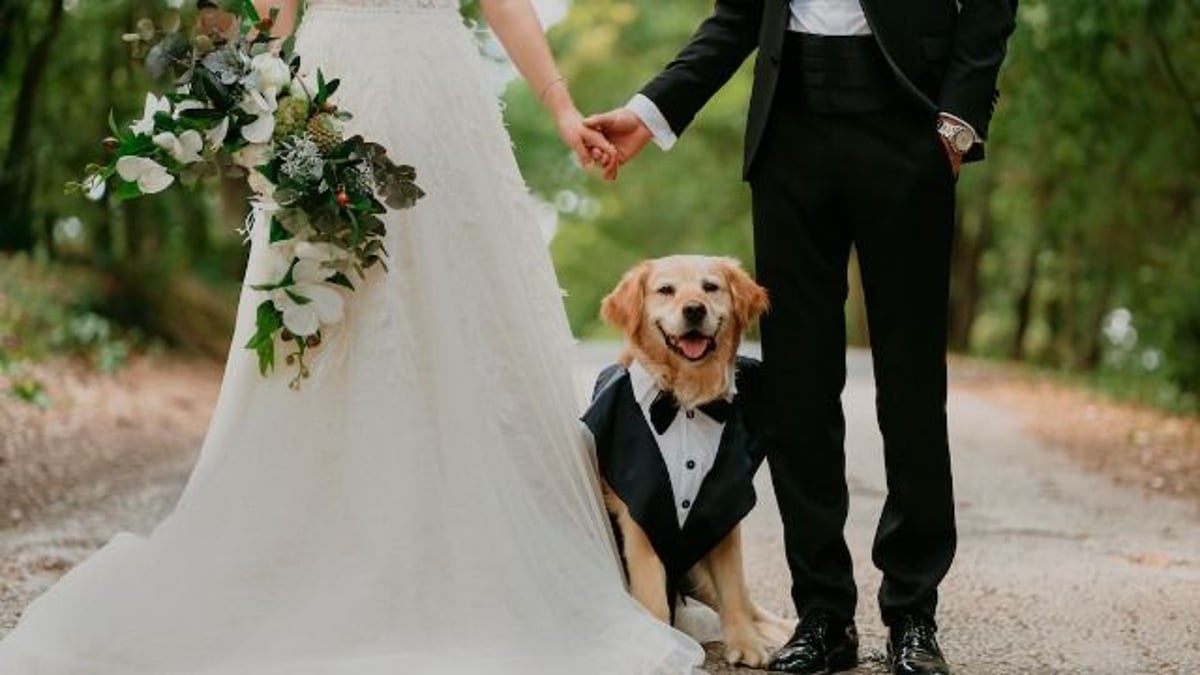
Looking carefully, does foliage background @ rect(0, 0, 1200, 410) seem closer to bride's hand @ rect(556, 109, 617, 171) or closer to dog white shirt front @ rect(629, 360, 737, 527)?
bride's hand @ rect(556, 109, 617, 171)

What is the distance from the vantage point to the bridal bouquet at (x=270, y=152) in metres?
4.17

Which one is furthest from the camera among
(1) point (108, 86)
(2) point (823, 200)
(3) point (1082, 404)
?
(3) point (1082, 404)

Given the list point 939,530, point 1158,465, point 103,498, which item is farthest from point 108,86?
point 939,530

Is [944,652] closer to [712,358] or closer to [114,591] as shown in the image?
[712,358]

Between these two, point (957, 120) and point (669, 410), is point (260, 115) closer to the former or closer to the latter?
point (669, 410)

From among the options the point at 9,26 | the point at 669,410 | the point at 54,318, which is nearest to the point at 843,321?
the point at 669,410

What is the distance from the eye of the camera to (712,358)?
4730 mm

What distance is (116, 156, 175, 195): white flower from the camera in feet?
13.7

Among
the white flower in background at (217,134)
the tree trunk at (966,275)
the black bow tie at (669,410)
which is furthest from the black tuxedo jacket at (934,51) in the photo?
the tree trunk at (966,275)

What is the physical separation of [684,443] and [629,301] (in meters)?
0.44

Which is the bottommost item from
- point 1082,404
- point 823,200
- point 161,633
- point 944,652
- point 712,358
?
point 1082,404

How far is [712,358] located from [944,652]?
1.15m

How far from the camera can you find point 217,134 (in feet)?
13.7

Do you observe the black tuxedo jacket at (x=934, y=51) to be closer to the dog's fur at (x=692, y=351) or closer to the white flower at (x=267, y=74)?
the dog's fur at (x=692, y=351)
